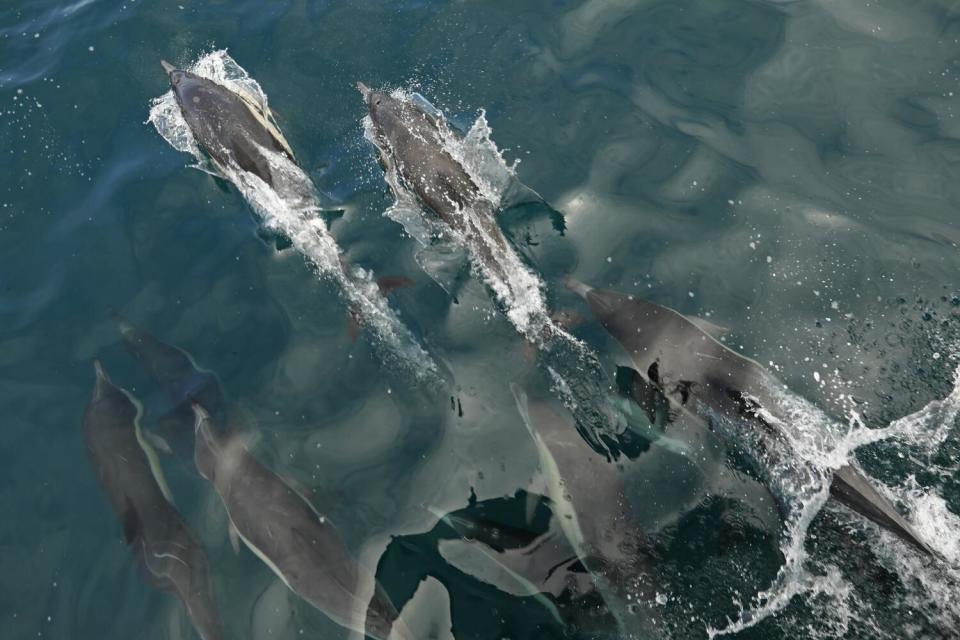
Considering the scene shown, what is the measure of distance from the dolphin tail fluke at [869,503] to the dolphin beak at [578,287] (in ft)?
10.7

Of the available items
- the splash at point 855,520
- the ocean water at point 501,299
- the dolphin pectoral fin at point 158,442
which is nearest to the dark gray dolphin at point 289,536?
the ocean water at point 501,299

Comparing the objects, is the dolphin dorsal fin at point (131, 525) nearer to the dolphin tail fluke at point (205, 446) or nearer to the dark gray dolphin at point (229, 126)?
the dolphin tail fluke at point (205, 446)

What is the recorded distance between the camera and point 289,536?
7.45 meters

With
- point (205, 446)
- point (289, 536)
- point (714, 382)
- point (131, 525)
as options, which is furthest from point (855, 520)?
point (131, 525)

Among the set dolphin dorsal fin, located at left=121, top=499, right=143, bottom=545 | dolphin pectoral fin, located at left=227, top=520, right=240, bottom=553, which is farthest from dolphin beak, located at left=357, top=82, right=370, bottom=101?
dolphin dorsal fin, located at left=121, top=499, right=143, bottom=545

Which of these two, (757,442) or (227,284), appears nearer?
(757,442)

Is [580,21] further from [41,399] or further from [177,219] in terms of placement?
[41,399]

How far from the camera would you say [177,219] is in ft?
33.3

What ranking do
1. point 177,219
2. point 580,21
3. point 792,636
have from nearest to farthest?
1. point 792,636
2. point 177,219
3. point 580,21

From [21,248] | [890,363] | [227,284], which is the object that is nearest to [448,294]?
[227,284]

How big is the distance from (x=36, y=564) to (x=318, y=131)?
21.1 feet

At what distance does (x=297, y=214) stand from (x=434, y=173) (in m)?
1.94

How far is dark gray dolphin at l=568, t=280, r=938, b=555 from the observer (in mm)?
6676

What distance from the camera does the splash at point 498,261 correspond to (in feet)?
26.0
